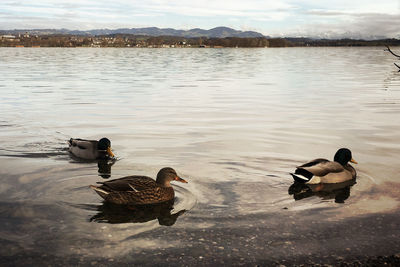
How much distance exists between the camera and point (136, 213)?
9586 millimetres

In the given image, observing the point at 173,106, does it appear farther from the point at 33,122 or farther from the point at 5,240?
the point at 5,240

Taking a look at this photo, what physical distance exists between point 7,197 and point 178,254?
15.5 feet

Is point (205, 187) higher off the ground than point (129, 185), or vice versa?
point (129, 185)

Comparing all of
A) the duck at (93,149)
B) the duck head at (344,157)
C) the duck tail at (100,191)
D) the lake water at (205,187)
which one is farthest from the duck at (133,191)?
the duck head at (344,157)

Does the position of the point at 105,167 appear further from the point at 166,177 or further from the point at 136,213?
the point at 136,213

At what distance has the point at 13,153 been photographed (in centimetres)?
1453

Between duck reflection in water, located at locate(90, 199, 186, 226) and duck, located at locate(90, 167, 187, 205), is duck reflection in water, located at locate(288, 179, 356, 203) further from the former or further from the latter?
duck, located at locate(90, 167, 187, 205)

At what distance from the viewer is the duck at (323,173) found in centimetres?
1141

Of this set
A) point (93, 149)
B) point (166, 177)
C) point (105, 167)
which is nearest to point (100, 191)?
point (166, 177)

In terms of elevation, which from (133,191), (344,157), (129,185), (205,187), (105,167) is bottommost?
(105,167)

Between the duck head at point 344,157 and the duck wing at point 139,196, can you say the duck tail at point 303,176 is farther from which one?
the duck wing at point 139,196

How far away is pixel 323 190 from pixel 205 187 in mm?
2950

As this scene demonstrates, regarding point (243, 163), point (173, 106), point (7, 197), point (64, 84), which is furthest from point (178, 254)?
point (64, 84)

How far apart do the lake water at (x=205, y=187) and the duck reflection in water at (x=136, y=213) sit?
41mm
